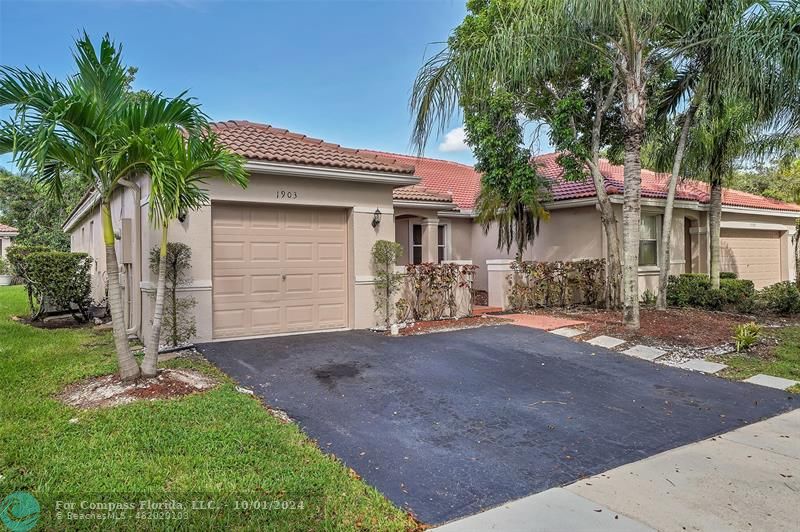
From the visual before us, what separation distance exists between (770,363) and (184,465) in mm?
8389

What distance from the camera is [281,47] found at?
44.1 ft

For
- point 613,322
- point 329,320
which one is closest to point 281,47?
point 329,320

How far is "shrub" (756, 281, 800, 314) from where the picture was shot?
487 inches

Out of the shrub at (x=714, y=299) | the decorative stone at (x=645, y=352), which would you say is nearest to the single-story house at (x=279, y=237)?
the shrub at (x=714, y=299)

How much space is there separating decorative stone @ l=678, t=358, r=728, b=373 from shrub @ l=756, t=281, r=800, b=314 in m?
7.25

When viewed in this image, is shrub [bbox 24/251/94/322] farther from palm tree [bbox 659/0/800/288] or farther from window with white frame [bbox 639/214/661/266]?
window with white frame [bbox 639/214/661/266]

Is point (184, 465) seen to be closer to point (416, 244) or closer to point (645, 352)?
point (645, 352)

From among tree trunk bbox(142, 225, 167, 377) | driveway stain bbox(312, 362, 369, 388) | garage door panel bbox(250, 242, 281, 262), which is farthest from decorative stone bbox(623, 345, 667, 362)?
tree trunk bbox(142, 225, 167, 377)

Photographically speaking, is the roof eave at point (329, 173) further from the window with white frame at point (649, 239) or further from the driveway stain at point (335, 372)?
the window with white frame at point (649, 239)

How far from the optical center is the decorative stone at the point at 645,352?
7.78 m

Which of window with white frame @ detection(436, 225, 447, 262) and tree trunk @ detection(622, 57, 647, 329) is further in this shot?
window with white frame @ detection(436, 225, 447, 262)

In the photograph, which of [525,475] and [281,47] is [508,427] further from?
[281,47]

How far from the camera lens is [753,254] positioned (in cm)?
1906

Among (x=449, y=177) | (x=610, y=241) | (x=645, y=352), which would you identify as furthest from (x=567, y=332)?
(x=449, y=177)
